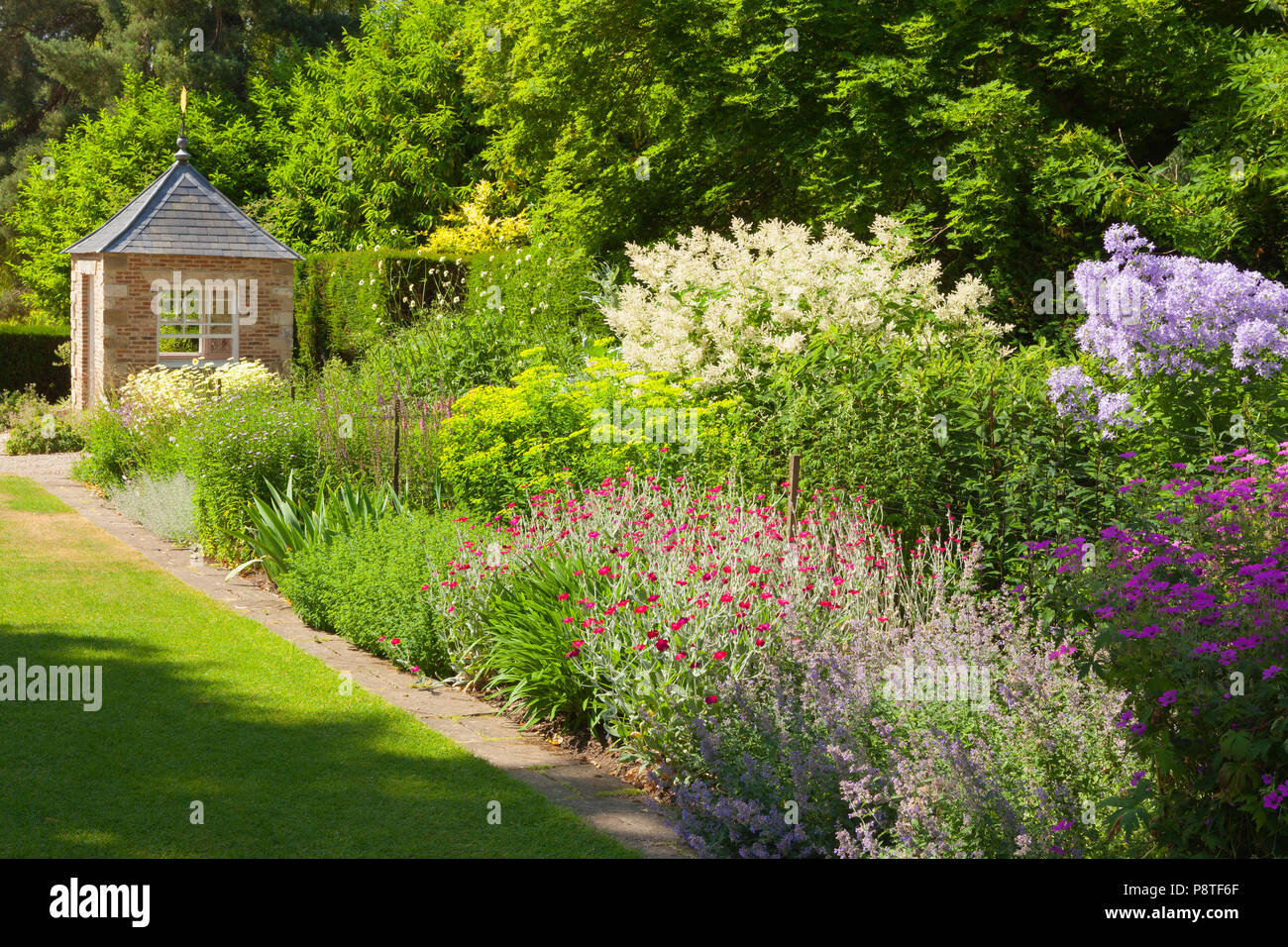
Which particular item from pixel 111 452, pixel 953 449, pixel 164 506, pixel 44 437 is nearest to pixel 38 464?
pixel 44 437

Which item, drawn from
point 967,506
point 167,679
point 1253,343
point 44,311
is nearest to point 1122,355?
point 1253,343

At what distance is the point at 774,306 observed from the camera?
9.30 meters

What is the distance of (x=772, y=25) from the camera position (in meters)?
14.4

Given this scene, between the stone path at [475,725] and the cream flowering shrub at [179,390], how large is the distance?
294 cm

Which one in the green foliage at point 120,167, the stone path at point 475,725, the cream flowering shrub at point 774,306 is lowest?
the stone path at point 475,725

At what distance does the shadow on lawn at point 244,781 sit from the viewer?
13.4ft

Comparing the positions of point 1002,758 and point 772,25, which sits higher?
point 772,25

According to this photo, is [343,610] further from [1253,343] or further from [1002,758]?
[1253,343]

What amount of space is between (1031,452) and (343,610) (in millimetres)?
4207

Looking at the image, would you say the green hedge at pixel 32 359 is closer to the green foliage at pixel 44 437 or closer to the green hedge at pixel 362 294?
the green hedge at pixel 362 294

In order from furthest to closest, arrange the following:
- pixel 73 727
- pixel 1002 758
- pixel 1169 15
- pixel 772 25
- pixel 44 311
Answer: pixel 44 311 → pixel 772 25 → pixel 1169 15 → pixel 73 727 → pixel 1002 758

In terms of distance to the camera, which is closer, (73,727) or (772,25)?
(73,727)

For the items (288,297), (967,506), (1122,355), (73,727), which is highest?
(288,297)

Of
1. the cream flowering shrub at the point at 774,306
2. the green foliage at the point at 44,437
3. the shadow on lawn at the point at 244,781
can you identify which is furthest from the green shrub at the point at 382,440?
the green foliage at the point at 44,437
